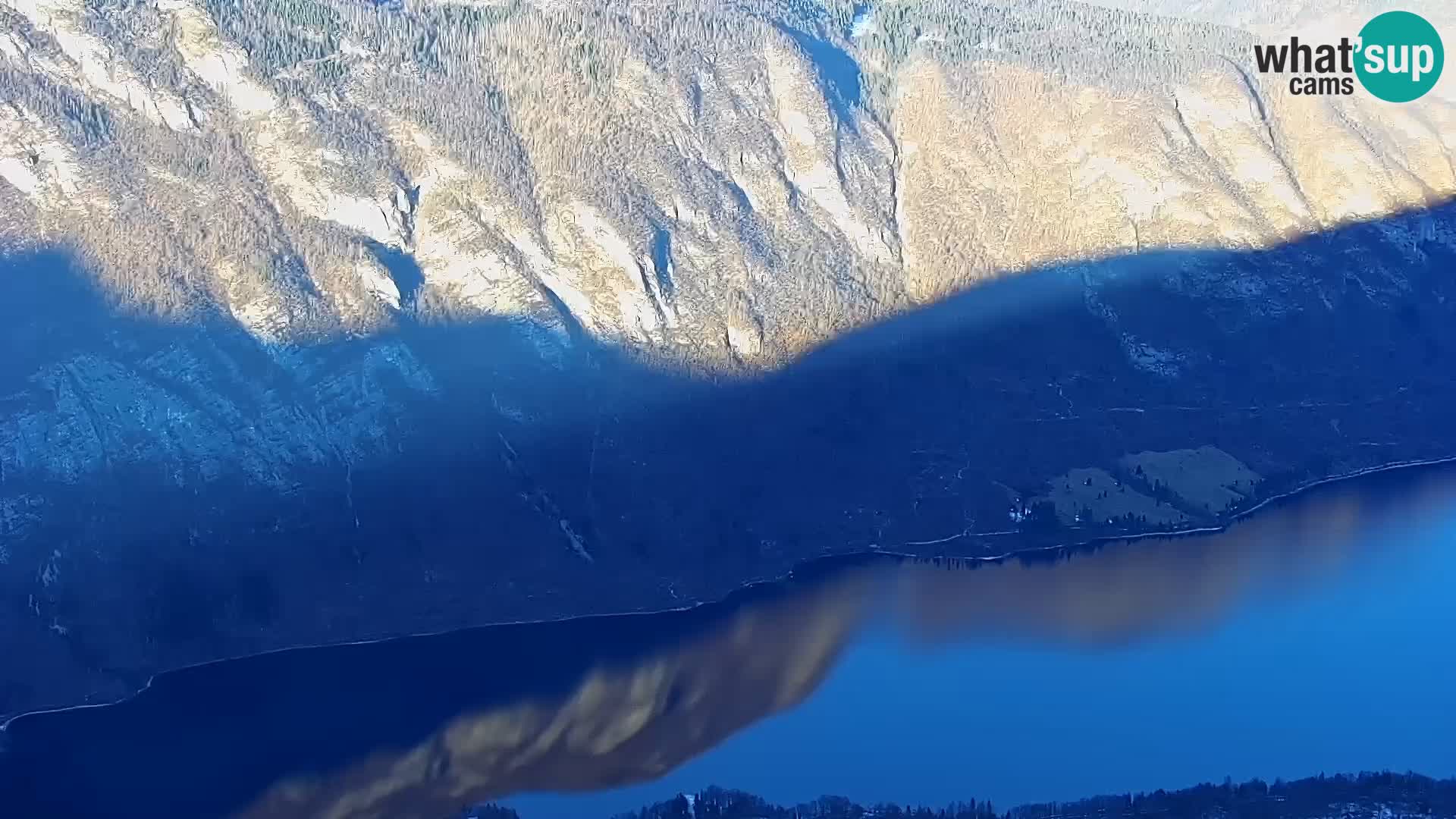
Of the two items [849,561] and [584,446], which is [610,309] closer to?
[584,446]

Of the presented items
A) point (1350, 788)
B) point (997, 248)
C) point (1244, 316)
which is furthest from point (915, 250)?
point (1350, 788)

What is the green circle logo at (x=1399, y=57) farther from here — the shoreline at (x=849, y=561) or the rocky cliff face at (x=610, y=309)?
the shoreline at (x=849, y=561)

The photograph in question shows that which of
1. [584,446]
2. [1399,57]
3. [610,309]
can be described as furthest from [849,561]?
[1399,57]

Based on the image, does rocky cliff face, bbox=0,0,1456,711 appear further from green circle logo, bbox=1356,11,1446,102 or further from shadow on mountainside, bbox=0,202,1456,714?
green circle logo, bbox=1356,11,1446,102

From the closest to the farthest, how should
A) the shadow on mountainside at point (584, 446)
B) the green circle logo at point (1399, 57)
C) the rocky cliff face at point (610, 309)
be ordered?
the shadow on mountainside at point (584, 446) → the rocky cliff face at point (610, 309) → the green circle logo at point (1399, 57)

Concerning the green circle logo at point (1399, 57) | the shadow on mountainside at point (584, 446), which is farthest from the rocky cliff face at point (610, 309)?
the green circle logo at point (1399, 57)

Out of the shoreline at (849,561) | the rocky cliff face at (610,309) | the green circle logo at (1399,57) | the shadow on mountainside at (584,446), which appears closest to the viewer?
the shoreline at (849,561)

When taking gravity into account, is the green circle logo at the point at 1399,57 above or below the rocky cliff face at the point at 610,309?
above
